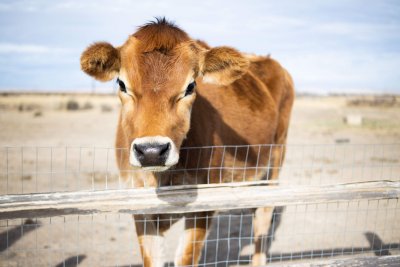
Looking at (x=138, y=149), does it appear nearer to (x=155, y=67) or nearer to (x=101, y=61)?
(x=155, y=67)

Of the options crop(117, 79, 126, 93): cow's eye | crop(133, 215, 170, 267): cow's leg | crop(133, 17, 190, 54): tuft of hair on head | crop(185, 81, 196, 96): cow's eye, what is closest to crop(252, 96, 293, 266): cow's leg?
crop(185, 81, 196, 96): cow's eye

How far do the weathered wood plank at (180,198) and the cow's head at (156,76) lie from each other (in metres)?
0.27

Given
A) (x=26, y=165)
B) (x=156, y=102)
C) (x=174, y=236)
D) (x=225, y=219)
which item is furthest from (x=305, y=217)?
(x=26, y=165)

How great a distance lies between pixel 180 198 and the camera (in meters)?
2.39

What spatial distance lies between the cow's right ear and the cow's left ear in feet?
2.60

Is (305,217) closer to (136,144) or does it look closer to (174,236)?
(174,236)

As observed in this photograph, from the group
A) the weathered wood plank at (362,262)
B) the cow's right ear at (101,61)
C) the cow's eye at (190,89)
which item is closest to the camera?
the weathered wood plank at (362,262)

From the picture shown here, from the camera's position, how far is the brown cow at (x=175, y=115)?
2.44 meters

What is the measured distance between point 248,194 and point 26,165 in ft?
25.2

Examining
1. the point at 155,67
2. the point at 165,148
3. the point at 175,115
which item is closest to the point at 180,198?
the point at 165,148

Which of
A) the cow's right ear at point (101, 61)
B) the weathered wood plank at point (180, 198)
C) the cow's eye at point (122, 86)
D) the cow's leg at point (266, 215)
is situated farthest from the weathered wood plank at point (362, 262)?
the cow's right ear at point (101, 61)

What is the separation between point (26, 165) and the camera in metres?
8.48

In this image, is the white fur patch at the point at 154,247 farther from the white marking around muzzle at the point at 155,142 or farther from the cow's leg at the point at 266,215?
the cow's leg at the point at 266,215

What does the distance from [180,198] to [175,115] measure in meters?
0.65
